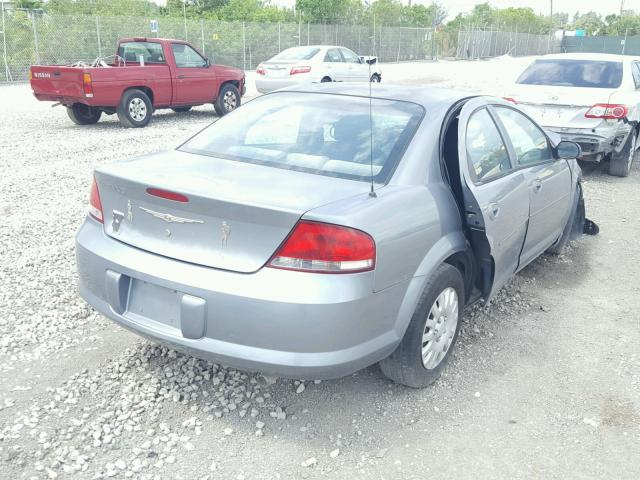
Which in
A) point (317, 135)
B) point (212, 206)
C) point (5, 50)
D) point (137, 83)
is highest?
point (5, 50)

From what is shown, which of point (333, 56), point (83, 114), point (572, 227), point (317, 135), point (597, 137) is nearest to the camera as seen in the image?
point (317, 135)

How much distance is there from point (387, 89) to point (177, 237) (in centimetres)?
186

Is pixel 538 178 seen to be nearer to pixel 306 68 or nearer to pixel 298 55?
pixel 306 68

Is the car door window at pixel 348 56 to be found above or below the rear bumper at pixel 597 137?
above

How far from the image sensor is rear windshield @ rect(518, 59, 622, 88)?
8.89 meters

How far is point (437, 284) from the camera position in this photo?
322 cm

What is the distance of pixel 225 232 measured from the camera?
283cm

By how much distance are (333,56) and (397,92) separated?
1487cm

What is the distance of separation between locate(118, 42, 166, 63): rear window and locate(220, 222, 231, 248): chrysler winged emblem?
36.3 ft

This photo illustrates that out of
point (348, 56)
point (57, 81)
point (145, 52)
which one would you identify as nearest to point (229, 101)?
point (145, 52)

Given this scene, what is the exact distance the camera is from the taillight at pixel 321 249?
2.71 m

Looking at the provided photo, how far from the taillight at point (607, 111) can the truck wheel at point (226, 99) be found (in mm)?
8381

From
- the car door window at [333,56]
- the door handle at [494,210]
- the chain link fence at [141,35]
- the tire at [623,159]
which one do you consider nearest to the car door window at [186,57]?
the chain link fence at [141,35]

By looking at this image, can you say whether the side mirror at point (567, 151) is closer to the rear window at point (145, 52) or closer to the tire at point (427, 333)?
the tire at point (427, 333)
